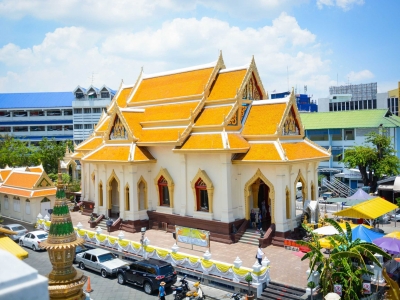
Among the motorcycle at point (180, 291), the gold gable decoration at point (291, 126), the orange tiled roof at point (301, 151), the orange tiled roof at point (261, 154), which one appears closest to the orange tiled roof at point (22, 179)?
the orange tiled roof at point (261, 154)

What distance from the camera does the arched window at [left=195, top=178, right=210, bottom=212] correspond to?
75.5ft

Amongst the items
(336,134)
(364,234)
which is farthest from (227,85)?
(336,134)

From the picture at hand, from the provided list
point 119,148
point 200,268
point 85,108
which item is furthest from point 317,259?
point 85,108

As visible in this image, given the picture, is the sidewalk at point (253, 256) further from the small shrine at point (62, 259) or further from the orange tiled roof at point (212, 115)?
the small shrine at point (62, 259)

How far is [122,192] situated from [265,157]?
9804mm

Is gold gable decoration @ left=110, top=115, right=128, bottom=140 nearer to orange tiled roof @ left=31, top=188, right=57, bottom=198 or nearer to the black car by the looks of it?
orange tiled roof @ left=31, top=188, right=57, bottom=198

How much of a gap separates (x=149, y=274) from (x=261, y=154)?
28.8ft

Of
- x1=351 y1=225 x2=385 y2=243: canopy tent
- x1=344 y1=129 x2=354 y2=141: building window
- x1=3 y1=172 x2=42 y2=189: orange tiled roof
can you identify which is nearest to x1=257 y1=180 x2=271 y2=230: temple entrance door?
x1=351 y1=225 x2=385 y2=243: canopy tent

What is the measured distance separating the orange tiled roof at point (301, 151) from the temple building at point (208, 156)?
8cm

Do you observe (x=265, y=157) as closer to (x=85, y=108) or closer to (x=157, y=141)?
(x=157, y=141)

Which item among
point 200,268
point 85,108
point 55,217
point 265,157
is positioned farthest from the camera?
point 85,108

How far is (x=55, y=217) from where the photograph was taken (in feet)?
22.4

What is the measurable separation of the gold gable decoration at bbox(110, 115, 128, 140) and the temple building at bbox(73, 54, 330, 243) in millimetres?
66

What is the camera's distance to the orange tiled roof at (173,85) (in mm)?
25375
